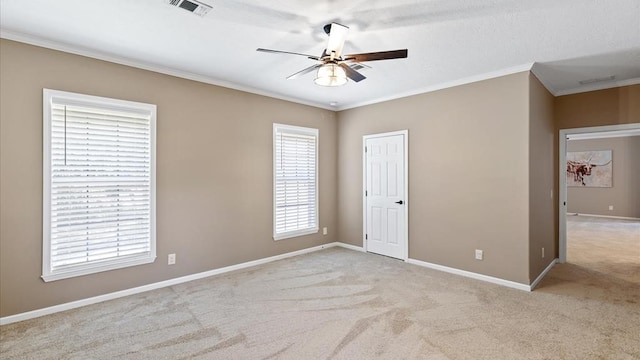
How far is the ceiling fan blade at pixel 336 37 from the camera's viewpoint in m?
2.58

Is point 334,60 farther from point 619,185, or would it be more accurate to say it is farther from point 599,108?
point 619,185

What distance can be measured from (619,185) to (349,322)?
10.6 m

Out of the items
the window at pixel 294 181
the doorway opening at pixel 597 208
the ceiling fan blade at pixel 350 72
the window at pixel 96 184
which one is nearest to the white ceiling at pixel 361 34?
the ceiling fan blade at pixel 350 72

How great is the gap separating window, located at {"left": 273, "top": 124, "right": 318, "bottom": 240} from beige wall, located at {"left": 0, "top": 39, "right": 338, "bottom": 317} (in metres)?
0.14

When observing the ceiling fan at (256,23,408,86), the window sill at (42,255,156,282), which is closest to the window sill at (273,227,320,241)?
the window sill at (42,255,156,282)

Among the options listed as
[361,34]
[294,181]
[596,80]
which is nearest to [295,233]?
[294,181]

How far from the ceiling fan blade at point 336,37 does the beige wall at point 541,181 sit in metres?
2.56

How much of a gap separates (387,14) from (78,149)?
329cm

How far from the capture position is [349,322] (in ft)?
9.60

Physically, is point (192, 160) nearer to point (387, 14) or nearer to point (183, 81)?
point (183, 81)

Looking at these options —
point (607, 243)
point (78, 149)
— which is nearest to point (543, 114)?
point (607, 243)

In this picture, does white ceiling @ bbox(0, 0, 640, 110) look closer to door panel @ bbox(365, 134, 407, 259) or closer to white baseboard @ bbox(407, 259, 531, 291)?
door panel @ bbox(365, 134, 407, 259)

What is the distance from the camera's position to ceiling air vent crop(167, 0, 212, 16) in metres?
2.35

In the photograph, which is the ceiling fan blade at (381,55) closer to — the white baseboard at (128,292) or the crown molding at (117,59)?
the crown molding at (117,59)
